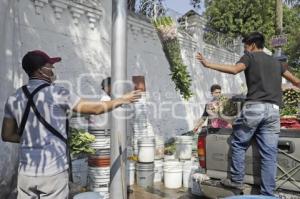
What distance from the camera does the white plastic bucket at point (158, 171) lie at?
661 cm

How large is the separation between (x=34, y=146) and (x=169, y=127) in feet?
25.4

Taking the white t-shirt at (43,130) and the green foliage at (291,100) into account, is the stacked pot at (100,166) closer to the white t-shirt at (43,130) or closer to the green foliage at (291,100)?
the white t-shirt at (43,130)

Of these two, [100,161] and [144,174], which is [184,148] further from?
[100,161]

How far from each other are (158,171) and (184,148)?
0.67 m

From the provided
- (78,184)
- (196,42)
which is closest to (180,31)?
(196,42)

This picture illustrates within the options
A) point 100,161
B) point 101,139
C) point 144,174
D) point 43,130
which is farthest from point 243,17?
point 43,130

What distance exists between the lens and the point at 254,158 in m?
4.16

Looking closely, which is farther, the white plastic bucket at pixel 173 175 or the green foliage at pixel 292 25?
the green foliage at pixel 292 25

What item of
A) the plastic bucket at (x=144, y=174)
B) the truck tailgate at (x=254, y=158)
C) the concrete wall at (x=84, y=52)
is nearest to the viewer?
the truck tailgate at (x=254, y=158)

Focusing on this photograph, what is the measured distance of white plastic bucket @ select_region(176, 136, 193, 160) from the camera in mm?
6789

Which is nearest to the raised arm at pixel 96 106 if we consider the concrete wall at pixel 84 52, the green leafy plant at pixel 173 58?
the concrete wall at pixel 84 52

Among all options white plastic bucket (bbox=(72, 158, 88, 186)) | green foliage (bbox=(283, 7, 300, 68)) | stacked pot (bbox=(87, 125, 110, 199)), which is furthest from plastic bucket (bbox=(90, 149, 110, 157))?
green foliage (bbox=(283, 7, 300, 68))

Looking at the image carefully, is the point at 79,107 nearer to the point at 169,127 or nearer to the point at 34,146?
the point at 34,146

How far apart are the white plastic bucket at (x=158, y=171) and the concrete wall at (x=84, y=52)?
1.99m
